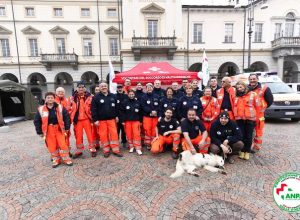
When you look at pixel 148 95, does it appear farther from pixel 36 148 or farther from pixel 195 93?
pixel 36 148

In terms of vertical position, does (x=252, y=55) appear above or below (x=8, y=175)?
above

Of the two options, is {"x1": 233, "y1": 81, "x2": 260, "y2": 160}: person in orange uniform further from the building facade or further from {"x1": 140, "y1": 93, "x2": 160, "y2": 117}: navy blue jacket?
the building facade

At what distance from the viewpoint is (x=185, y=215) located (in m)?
2.58

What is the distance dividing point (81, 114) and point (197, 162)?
307 centimetres

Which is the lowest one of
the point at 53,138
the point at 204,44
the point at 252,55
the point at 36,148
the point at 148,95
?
the point at 36,148

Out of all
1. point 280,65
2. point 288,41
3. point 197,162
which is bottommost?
point 197,162

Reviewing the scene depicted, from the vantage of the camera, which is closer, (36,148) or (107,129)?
(107,129)

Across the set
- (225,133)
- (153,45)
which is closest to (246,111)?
(225,133)

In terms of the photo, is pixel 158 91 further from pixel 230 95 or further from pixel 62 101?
pixel 62 101

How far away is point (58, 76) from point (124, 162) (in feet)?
78.4

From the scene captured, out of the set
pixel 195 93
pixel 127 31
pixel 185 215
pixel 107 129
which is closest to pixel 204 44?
pixel 127 31

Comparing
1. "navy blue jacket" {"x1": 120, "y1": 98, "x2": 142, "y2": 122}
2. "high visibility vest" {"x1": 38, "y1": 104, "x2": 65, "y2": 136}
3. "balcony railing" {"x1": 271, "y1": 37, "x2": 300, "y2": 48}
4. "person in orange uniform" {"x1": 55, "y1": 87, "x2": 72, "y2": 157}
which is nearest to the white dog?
"navy blue jacket" {"x1": 120, "y1": 98, "x2": 142, "y2": 122}

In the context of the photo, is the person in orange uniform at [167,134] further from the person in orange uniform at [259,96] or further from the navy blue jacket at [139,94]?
the person in orange uniform at [259,96]

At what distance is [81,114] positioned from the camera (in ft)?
15.2
